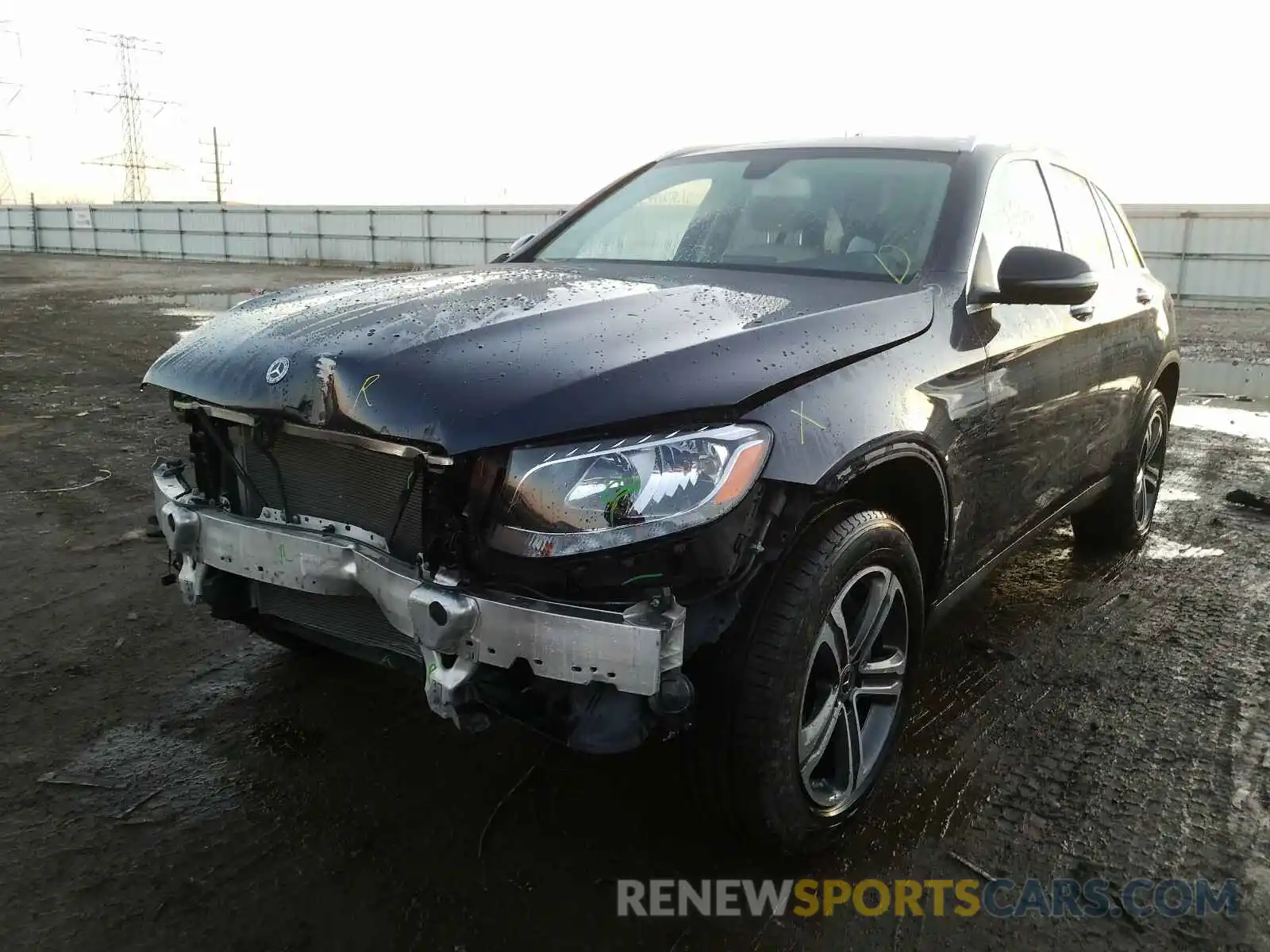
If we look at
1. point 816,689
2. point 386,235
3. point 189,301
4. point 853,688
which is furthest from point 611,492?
point 386,235

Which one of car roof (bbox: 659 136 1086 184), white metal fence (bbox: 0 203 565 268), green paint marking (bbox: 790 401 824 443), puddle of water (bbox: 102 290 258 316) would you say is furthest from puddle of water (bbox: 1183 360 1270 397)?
white metal fence (bbox: 0 203 565 268)

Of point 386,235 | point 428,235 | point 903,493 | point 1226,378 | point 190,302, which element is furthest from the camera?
point 386,235

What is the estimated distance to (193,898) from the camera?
7.58 feet

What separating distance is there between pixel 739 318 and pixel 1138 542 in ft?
11.8

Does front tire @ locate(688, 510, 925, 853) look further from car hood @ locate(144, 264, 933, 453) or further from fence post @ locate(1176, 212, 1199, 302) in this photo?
fence post @ locate(1176, 212, 1199, 302)

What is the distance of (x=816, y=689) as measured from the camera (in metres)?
2.46

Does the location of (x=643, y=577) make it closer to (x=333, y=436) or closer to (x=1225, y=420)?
(x=333, y=436)

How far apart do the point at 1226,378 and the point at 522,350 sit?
11.6 m

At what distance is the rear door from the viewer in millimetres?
3865

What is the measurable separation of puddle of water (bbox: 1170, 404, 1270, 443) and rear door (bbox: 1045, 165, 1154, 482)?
411cm

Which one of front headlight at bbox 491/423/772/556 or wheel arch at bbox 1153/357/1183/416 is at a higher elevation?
front headlight at bbox 491/423/772/556

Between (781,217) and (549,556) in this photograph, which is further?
(781,217)

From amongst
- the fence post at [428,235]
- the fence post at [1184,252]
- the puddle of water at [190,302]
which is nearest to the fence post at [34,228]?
the fence post at [428,235]

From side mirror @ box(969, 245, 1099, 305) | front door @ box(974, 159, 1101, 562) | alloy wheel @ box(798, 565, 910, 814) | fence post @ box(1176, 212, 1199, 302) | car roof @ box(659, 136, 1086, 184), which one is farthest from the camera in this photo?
fence post @ box(1176, 212, 1199, 302)
